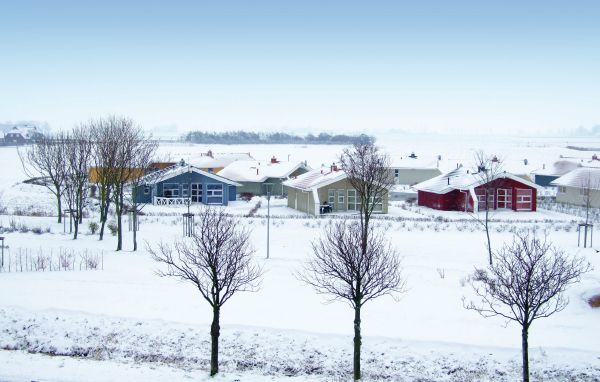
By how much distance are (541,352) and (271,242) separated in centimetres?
1586

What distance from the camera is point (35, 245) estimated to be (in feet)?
85.7

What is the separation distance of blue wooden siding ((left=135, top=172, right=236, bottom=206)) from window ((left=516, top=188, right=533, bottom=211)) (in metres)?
22.6

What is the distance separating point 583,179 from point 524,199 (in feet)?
26.3

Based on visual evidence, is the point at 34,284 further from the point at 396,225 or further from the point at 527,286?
the point at 396,225

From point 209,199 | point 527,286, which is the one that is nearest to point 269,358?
point 527,286

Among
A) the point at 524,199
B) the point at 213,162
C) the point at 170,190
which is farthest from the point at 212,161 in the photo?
the point at 524,199

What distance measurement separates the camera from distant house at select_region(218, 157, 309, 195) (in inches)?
2111

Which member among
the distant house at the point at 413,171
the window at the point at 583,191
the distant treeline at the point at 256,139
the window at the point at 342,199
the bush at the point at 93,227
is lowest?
the bush at the point at 93,227

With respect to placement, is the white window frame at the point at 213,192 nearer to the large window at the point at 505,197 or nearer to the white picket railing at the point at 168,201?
the white picket railing at the point at 168,201

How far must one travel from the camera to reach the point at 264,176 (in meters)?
53.7

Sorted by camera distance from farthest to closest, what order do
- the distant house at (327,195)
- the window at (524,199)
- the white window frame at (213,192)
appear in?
the white window frame at (213,192) < the window at (524,199) < the distant house at (327,195)

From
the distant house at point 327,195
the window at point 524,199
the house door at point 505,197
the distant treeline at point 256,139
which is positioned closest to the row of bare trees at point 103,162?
the distant house at point 327,195

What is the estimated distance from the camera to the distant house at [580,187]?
47500mm

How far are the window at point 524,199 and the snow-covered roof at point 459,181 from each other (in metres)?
0.75
